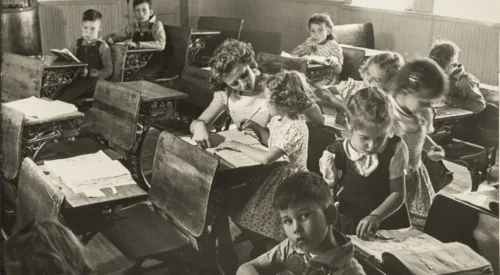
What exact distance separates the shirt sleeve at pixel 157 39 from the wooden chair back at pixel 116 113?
1876mm

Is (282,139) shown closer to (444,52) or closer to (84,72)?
(444,52)

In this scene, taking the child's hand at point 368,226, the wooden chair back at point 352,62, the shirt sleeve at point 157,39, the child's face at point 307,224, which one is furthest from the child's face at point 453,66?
the shirt sleeve at point 157,39

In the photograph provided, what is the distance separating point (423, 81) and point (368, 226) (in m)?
0.41

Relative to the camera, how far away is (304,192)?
146 centimetres

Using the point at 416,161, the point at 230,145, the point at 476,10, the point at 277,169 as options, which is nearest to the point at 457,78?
the point at 416,161

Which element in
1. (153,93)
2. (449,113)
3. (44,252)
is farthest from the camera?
(153,93)

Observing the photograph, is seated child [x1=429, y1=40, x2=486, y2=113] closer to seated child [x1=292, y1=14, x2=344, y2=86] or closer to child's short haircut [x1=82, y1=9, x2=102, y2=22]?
seated child [x1=292, y1=14, x2=344, y2=86]

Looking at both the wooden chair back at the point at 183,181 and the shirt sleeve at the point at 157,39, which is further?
the shirt sleeve at the point at 157,39

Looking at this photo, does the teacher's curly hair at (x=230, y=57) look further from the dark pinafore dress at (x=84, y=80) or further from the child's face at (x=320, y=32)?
the dark pinafore dress at (x=84, y=80)

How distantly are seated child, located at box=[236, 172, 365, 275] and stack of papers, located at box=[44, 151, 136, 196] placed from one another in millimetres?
663

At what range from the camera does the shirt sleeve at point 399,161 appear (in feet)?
5.03

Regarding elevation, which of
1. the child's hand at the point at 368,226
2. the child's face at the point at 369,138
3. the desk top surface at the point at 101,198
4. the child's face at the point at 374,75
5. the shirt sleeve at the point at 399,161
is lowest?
the desk top surface at the point at 101,198

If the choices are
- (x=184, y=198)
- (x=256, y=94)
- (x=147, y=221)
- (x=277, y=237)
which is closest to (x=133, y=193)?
(x=184, y=198)

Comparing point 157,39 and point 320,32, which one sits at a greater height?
point 320,32
